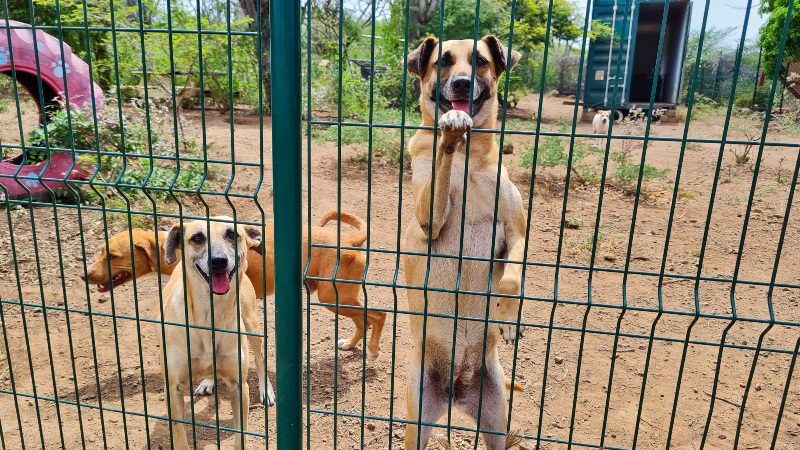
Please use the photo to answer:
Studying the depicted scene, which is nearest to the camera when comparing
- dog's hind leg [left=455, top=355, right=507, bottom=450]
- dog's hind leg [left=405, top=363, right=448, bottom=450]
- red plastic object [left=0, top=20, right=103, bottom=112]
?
dog's hind leg [left=405, top=363, right=448, bottom=450]

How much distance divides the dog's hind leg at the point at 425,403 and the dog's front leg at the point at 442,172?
2.32 feet

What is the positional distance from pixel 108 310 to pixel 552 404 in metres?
3.76

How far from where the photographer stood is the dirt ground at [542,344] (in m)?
2.95

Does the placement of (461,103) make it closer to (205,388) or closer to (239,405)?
(239,405)

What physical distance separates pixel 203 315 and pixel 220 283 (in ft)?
1.13

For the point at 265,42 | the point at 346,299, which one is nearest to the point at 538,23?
the point at 265,42

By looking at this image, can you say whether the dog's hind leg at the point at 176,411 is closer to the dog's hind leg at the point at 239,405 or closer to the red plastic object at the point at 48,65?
the dog's hind leg at the point at 239,405

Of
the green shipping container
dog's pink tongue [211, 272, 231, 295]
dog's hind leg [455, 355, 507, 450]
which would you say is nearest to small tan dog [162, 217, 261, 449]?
dog's pink tongue [211, 272, 231, 295]

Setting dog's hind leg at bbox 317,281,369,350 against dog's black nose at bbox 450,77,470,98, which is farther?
dog's hind leg at bbox 317,281,369,350

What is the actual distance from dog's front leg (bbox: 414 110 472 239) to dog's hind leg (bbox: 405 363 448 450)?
27.8 inches

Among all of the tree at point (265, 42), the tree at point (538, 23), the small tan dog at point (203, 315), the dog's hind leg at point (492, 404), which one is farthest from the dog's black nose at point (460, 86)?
the tree at point (538, 23)

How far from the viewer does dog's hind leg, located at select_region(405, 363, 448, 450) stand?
2.94 meters

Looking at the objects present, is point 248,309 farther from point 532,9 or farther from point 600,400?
point 532,9

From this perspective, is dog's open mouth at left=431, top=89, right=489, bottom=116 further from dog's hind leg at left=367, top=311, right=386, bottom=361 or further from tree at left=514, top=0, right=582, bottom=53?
tree at left=514, top=0, right=582, bottom=53
